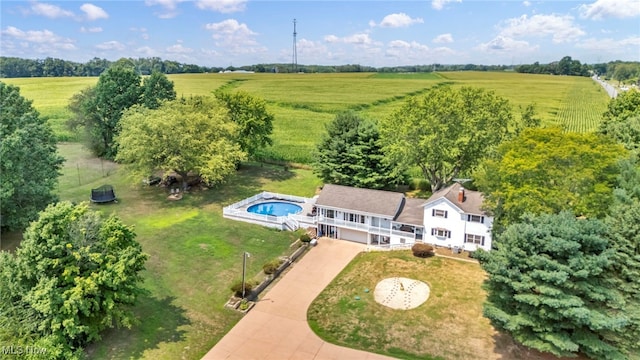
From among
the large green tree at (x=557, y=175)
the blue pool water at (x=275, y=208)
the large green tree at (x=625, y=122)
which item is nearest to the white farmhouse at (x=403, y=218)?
the large green tree at (x=557, y=175)

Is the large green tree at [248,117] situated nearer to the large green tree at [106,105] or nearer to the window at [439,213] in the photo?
the large green tree at [106,105]

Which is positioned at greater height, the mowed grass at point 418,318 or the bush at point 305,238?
the bush at point 305,238

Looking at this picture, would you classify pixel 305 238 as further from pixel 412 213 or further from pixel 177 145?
pixel 177 145

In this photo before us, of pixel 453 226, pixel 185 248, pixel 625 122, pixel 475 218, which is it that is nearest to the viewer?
pixel 475 218

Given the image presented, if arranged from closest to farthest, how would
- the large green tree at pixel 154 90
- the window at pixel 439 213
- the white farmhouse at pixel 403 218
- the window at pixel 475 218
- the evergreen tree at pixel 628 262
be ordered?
the evergreen tree at pixel 628 262 → the window at pixel 475 218 → the white farmhouse at pixel 403 218 → the window at pixel 439 213 → the large green tree at pixel 154 90

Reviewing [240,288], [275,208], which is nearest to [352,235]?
[275,208]

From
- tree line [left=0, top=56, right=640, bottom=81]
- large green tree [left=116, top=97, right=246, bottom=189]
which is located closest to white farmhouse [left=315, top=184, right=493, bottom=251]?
large green tree [left=116, top=97, right=246, bottom=189]

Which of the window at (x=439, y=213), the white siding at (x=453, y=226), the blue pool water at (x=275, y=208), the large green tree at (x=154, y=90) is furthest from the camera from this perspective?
the large green tree at (x=154, y=90)
